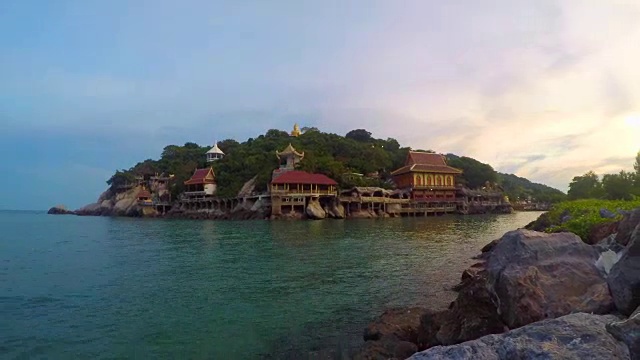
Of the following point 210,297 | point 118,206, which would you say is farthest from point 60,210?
point 210,297

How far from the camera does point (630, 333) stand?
3975mm

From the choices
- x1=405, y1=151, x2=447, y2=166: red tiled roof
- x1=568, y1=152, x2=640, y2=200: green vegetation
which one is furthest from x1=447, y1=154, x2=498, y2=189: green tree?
x1=568, y1=152, x2=640, y2=200: green vegetation

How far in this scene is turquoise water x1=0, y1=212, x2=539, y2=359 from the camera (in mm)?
9719

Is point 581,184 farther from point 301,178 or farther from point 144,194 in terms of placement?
point 144,194

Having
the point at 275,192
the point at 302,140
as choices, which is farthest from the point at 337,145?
the point at 275,192

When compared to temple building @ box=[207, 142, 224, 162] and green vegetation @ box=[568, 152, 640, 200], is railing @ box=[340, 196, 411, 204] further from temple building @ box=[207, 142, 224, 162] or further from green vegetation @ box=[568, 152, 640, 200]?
temple building @ box=[207, 142, 224, 162]

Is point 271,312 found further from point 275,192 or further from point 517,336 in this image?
point 275,192

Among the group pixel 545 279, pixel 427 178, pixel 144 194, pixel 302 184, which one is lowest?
pixel 545 279

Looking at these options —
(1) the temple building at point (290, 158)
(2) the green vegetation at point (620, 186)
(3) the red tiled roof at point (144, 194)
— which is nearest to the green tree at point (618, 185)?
(2) the green vegetation at point (620, 186)

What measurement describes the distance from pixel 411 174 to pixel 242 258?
5198cm

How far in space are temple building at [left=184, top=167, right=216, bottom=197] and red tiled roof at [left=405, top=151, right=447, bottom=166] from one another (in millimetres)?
36830

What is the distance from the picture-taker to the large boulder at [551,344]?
4.14 meters

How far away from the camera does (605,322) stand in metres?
4.64

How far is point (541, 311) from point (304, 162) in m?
63.3
